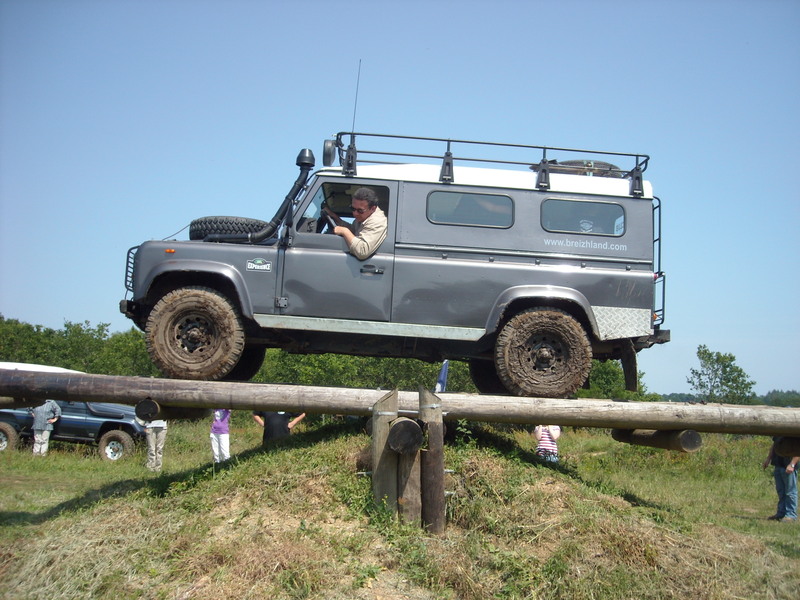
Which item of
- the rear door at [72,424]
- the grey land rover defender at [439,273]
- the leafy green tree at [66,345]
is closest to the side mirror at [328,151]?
the grey land rover defender at [439,273]

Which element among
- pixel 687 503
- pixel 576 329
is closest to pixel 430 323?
pixel 576 329

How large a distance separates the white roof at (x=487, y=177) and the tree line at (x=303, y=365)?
19.5 meters

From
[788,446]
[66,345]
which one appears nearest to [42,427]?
[788,446]

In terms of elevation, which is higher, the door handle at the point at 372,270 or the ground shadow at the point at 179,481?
the door handle at the point at 372,270

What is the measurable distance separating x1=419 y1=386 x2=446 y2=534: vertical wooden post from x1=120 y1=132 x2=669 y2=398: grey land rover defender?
1166mm

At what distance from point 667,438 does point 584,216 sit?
251 cm

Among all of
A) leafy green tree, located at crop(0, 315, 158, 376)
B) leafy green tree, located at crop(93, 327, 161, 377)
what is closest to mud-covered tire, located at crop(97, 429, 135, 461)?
leafy green tree, located at crop(93, 327, 161, 377)

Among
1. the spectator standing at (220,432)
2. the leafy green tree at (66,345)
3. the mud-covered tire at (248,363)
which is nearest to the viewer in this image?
the mud-covered tire at (248,363)

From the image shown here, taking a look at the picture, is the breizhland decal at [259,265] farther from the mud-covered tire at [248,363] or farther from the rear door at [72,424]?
the rear door at [72,424]

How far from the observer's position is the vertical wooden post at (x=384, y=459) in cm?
641

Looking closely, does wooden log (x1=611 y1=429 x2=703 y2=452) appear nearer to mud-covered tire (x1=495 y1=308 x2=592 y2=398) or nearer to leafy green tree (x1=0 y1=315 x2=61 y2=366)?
mud-covered tire (x1=495 y1=308 x2=592 y2=398)

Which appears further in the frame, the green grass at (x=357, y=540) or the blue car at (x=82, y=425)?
the blue car at (x=82, y=425)

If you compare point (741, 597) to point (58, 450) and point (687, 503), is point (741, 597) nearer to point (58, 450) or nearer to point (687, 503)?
point (687, 503)

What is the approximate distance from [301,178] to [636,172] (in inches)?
146
